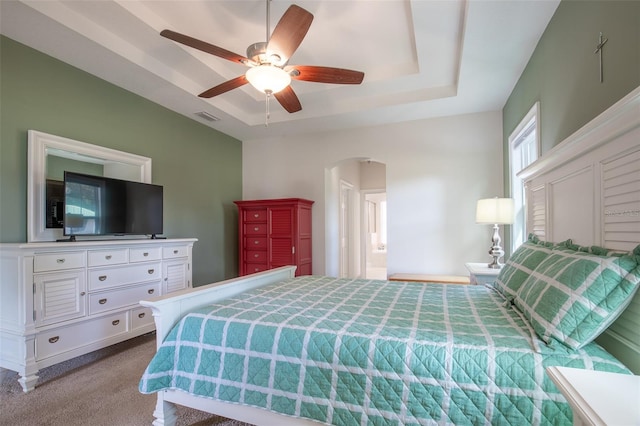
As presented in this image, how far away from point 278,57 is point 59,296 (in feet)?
8.16

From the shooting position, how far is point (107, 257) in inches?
108

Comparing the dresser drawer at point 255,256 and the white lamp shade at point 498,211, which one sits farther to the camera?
the dresser drawer at point 255,256

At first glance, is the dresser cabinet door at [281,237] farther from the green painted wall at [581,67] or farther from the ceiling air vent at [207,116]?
the green painted wall at [581,67]

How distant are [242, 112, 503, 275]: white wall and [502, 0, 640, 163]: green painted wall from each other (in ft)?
4.09

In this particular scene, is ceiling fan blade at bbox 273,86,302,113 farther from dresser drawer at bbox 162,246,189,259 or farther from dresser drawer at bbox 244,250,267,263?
dresser drawer at bbox 244,250,267,263

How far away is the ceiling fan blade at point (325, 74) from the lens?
2.34 m

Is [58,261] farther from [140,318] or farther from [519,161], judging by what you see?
[519,161]

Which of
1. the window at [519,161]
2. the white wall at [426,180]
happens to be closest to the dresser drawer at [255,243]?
the white wall at [426,180]

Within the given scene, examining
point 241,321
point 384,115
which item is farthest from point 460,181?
point 241,321

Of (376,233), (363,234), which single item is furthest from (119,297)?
(376,233)

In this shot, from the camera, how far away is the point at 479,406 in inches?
44.0

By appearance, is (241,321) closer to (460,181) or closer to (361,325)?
(361,325)

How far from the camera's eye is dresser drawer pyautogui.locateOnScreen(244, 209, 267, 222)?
4.64 metres

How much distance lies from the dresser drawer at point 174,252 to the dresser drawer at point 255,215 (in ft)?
4.19
